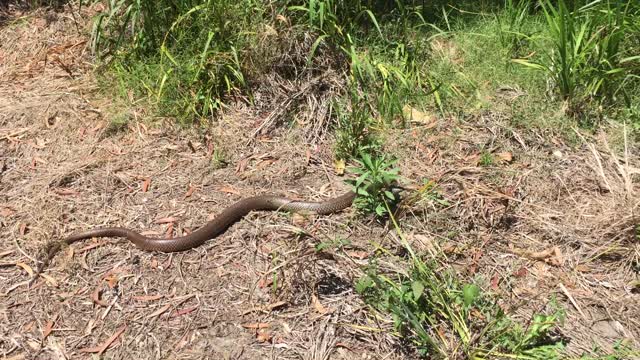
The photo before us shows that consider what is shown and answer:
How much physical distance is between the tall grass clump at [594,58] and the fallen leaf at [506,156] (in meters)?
0.67

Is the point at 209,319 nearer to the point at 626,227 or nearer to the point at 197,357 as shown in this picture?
the point at 197,357

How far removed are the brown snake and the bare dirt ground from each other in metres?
0.06

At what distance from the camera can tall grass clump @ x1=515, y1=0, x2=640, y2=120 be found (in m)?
4.20

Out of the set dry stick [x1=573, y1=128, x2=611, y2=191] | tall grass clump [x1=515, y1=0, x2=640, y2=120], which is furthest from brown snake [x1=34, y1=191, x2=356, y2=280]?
tall grass clump [x1=515, y1=0, x2=640, y2=120]

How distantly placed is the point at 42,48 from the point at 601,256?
4.96 metres

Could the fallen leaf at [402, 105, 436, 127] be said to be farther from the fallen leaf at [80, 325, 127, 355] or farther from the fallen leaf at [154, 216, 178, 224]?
the fallen leaf at [80, 325, 127, 355]

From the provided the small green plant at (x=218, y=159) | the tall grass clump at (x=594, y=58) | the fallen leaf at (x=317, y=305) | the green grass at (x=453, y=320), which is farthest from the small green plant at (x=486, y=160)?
the small green plant at (x=218, y=159)

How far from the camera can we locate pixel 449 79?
4.76 meters

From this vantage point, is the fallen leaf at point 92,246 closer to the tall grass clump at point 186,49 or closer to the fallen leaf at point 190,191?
the fallen leaf at point 190,191

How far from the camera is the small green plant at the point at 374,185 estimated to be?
3.62m

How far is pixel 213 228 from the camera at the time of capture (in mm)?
3783

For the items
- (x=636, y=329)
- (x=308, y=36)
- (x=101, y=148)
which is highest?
(x=308, y=36)

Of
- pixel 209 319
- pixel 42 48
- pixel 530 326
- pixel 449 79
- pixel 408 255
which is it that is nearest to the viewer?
pixel 530 326

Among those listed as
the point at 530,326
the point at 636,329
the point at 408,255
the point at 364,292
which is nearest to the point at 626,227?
the point at 636,329
